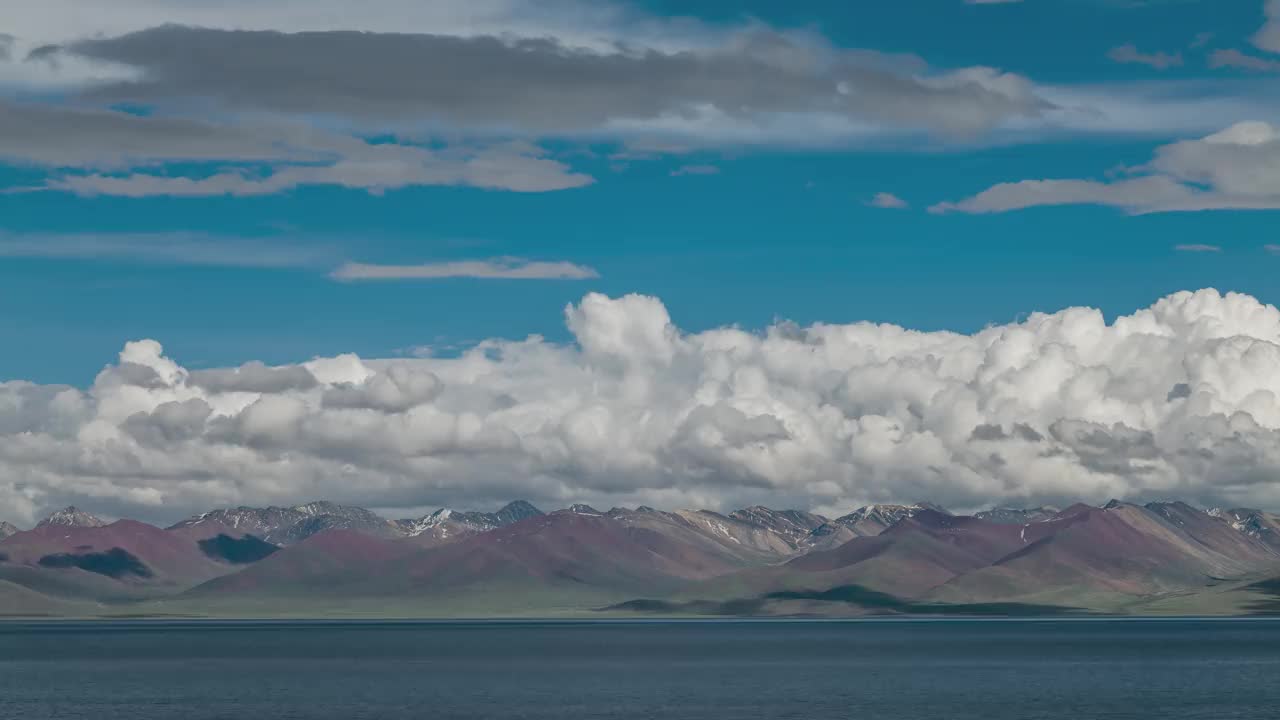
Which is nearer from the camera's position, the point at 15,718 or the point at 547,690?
the point at 15,718

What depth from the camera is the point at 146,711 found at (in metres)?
161

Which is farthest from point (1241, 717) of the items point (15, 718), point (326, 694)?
point (15, 718)

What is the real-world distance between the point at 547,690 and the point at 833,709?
46.9 m

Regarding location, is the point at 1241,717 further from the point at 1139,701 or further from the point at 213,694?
the point at 213,694

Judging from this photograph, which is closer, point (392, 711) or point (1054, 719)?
point (1054, 719)

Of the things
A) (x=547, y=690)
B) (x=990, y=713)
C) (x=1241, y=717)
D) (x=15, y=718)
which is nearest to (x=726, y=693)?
(x=547, y=690)

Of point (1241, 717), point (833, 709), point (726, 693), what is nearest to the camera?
point (1241, 717)

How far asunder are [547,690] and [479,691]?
815 cm

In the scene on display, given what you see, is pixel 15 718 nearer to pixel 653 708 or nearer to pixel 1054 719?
pixel 653 708

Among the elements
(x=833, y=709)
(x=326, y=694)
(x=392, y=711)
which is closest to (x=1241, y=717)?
(x=833, y=709)

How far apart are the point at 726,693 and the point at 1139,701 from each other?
44.2 meters

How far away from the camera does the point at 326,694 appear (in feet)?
614

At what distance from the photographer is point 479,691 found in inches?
7525

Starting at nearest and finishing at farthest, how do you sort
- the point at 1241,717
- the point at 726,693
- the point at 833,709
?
the point at 1241,717, the point at 833,709, the point at 726,693
